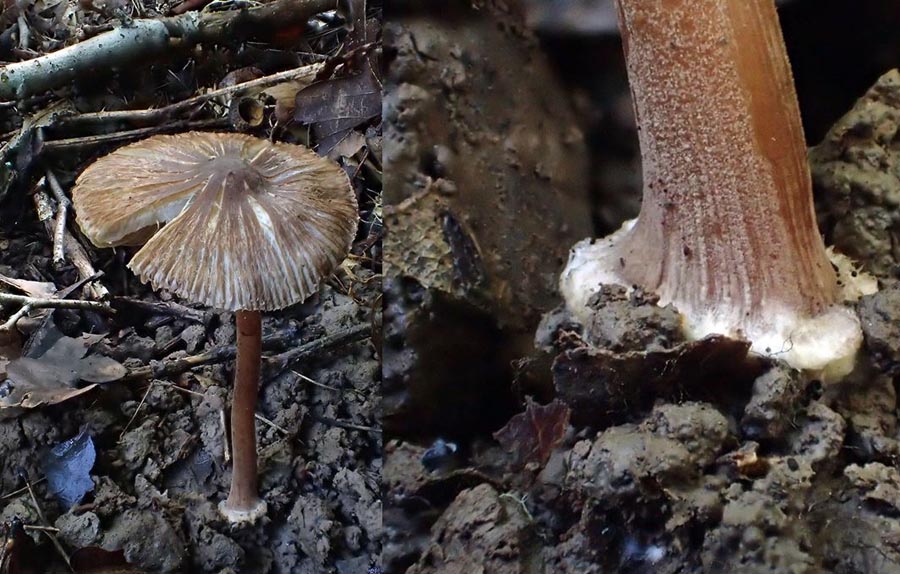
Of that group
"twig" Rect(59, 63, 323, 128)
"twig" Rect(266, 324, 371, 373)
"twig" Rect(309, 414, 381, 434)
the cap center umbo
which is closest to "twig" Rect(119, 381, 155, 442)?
"twig" Rect(266, 324, 371, 373)

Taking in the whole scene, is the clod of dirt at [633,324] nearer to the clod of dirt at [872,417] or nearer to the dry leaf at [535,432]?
the dry leaf at [535,432]

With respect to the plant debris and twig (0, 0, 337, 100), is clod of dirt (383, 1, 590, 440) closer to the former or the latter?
the plant debris

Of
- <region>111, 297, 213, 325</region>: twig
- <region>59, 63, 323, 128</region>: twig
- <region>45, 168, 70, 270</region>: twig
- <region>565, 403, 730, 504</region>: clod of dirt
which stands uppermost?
<region>565, 403, 730, 504</region>: clod of dirt

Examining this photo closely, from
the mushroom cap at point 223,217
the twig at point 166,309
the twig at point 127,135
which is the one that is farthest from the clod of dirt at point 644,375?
the twig at point 127,135

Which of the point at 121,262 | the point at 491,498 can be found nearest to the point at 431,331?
the point at 491,498

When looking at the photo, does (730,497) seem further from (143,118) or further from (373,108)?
(143,118)

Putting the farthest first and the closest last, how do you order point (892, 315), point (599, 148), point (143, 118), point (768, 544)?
point (143, 118) → point (599, 148) → point (892, 315) → point (768, 544)
